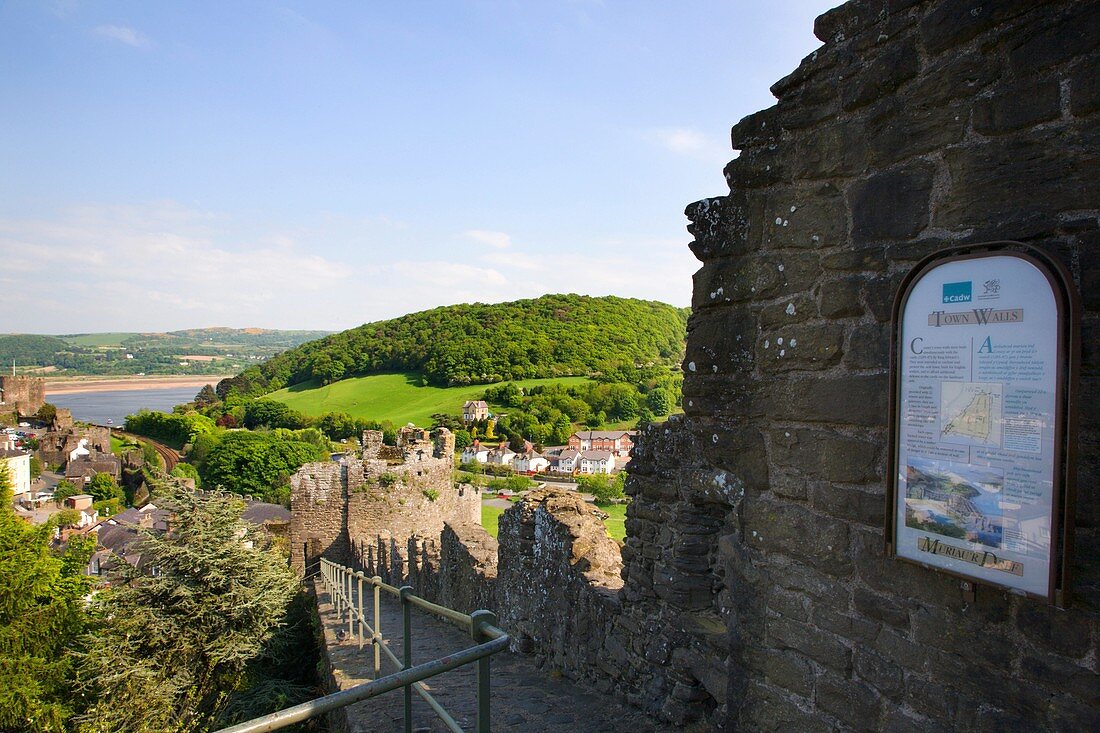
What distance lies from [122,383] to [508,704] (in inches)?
8524

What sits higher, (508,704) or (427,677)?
(427,677)

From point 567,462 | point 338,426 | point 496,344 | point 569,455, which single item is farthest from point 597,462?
point 496,344

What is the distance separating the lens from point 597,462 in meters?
47.8

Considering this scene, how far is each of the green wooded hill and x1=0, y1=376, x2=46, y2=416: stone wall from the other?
22692 millimetres

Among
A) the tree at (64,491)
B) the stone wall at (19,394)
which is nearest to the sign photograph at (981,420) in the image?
the tree at (64,491)

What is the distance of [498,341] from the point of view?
79.8m

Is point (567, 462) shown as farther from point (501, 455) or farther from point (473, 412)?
point (473, 412)

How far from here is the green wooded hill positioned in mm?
71062

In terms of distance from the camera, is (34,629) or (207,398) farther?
(207,398)

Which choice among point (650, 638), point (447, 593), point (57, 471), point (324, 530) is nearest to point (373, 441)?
point (324, 530)

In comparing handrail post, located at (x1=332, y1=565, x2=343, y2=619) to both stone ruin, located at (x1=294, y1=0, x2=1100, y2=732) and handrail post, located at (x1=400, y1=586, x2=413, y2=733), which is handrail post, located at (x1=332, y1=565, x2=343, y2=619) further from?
stone ruin, located at (x1=294, y1=0, x2=1100, y2=732)

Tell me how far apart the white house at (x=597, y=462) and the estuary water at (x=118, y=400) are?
10056cm

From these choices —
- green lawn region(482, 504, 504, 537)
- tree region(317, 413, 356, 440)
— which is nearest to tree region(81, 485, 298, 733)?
green lawn region(482, 504, 504, 537)

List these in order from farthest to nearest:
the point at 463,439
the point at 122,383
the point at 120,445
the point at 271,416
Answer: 1. the point at 122,383
2. the point at 271,416
3. the point at 120,445
4. the point at 463,439
